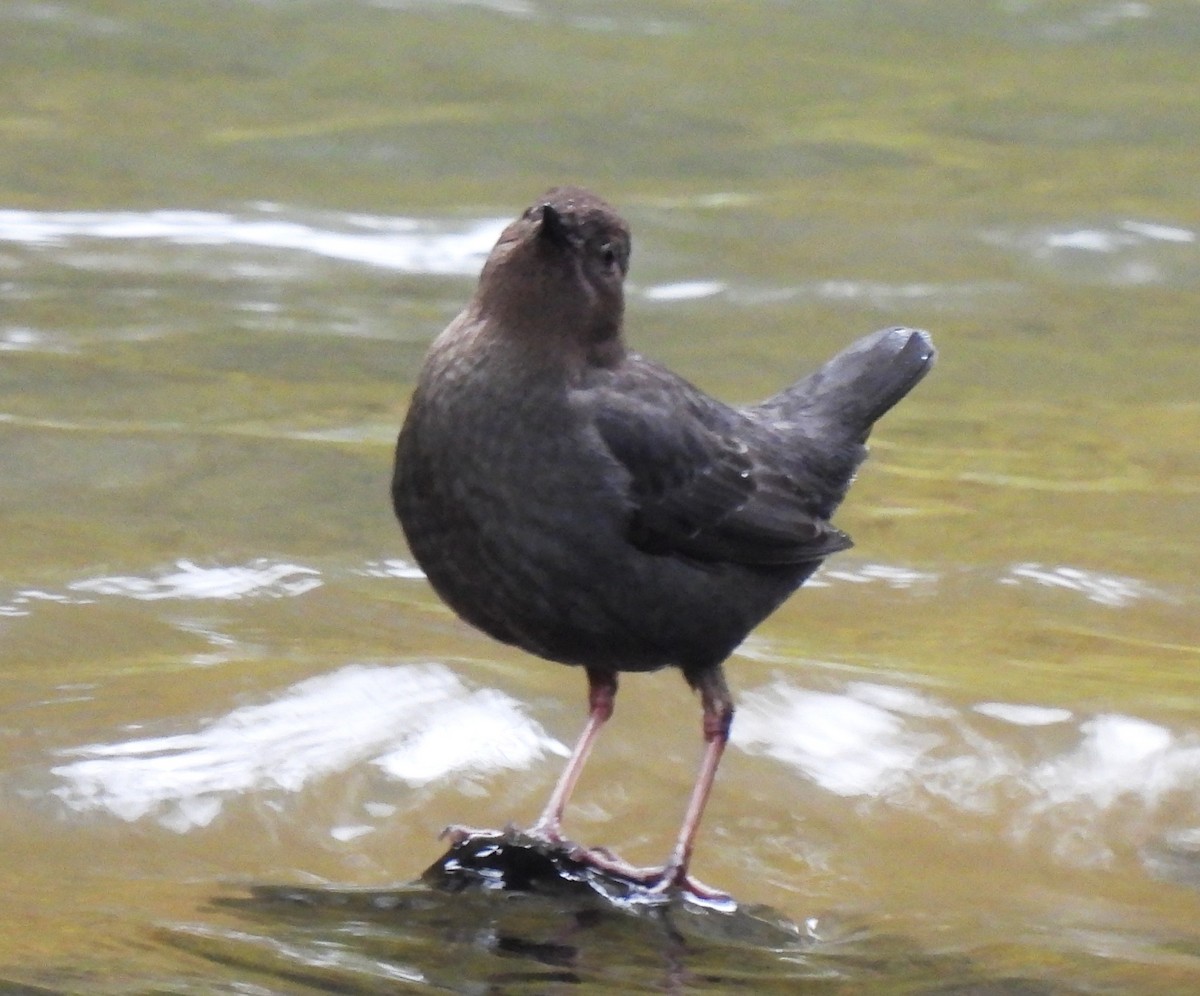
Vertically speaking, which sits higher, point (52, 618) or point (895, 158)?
point (895, 158)

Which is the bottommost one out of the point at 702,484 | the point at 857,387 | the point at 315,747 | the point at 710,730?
the point at 315,747

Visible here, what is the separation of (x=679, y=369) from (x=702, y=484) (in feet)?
15.0

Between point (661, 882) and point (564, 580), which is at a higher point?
point (564, 580)

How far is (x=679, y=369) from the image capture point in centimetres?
922

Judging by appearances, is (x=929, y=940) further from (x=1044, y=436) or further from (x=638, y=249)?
(x=638, y=249)

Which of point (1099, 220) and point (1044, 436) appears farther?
point (1099, 220)

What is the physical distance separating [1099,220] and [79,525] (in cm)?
659

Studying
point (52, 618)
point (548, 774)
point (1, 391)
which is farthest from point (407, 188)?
point (548, 774)

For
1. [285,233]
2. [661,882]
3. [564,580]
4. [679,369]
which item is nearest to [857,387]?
[564,580]

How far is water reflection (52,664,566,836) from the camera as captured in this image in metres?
4.87

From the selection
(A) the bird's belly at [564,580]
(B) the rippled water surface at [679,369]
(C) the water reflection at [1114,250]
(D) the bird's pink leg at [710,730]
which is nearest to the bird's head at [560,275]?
(A) the bird's belly at [564,580]

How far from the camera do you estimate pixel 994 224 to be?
1172 centimetres

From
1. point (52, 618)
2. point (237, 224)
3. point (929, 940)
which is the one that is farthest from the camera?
point (237, 224)

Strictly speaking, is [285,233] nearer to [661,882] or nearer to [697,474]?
[697,474]
